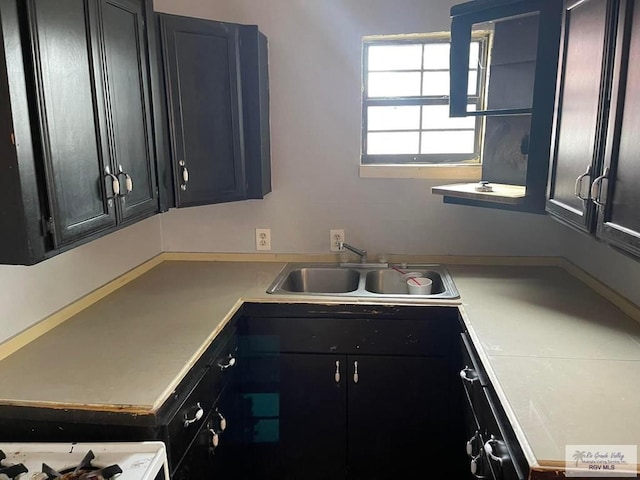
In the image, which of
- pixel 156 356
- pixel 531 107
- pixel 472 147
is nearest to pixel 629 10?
pixel 531 107

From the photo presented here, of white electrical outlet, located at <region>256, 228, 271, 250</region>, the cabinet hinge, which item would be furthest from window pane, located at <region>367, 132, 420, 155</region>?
the cabinet hinge

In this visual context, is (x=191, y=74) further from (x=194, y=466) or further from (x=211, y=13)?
(x=194, y=466)

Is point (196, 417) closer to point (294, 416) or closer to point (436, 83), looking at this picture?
point (294, 416)

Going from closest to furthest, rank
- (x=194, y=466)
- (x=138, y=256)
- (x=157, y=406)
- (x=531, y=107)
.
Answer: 1. (x=157, y=406)
2. (x=194, y=466)
3. (x=531, y=107)
4. (x=138, y=256)

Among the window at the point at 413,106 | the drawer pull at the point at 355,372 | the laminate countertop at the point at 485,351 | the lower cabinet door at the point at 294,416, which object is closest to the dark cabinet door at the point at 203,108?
the laminate countertop at the point at 485,351

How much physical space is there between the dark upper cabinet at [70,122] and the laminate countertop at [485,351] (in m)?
0.35

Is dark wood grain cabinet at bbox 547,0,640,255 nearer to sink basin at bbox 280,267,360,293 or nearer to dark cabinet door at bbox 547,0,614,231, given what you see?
dark cabinet door at bbox 547,0,614,231

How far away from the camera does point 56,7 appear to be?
1.31 metres

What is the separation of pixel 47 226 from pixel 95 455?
57cm

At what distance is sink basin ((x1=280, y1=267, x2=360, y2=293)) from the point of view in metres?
2.43

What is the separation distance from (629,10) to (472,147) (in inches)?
46.2

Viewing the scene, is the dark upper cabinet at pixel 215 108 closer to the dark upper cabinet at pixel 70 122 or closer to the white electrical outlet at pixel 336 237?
the dark upper cabinet at pixel 70 122

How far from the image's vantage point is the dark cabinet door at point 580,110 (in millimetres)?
1456

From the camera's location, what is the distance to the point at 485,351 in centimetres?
147
